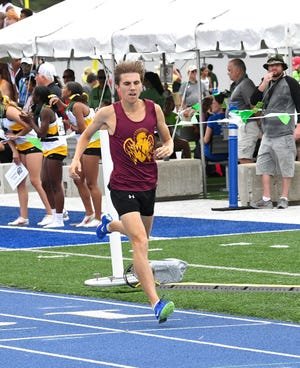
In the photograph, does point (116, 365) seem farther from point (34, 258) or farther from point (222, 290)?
point (34, 258)

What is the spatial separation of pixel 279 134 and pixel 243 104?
1.83m

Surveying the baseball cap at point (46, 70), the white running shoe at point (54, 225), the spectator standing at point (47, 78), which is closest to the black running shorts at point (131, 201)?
the white running shoe at point (54, 225)

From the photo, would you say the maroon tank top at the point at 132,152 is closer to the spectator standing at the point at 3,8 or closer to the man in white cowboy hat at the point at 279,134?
the man in white cowboy hat at the point at 279,134

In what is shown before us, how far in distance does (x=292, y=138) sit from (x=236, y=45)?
1681 mm

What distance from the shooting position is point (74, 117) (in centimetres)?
1862

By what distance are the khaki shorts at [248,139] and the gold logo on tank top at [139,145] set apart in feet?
36.2

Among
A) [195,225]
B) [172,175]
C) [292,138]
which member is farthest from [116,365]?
[172,175]

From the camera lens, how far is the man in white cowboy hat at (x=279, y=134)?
64.3ft

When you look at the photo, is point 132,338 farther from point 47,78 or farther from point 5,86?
point 5,86

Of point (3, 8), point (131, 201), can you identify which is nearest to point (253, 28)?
point (131, 201)

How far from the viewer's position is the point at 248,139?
21719mm

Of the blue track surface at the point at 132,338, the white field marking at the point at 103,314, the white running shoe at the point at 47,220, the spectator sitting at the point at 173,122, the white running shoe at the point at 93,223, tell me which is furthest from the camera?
the spectator sitting at the point at 173,122

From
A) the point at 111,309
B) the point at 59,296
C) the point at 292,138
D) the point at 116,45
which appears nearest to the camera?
the point at 111,309

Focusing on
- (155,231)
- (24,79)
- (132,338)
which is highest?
(24,79)
